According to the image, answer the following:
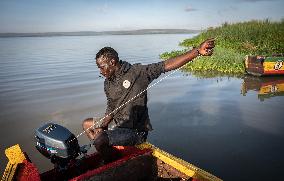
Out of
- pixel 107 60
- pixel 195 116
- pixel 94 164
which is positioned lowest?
pixel 195 116

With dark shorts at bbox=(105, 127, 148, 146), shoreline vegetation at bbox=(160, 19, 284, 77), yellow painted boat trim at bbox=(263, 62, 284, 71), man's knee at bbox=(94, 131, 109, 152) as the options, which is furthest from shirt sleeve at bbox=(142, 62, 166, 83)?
shoreline vegetation at bbox=(160, 19, 284, 77)

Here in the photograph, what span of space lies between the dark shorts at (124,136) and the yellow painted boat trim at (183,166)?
0.21 m

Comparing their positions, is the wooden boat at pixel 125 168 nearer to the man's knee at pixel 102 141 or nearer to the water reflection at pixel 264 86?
the man's knee at pixel 102 141

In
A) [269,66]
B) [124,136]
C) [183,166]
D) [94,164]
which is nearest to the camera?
[183,166]

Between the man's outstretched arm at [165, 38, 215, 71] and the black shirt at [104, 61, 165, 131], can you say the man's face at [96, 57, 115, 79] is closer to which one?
the black shirt at [104, 61, 165, 131]

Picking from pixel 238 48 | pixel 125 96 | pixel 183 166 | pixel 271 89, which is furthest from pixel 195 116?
pixel 238 48

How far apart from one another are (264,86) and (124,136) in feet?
41.7

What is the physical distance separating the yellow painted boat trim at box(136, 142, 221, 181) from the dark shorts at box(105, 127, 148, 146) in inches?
8.2

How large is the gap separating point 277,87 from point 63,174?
13071 mm

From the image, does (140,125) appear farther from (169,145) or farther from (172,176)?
(169,145)

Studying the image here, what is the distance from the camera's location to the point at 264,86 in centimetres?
1546

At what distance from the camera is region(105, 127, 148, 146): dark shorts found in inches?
179

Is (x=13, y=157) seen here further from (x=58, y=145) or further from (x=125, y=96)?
(x=125, y=96)

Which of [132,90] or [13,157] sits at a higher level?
[132,90]
